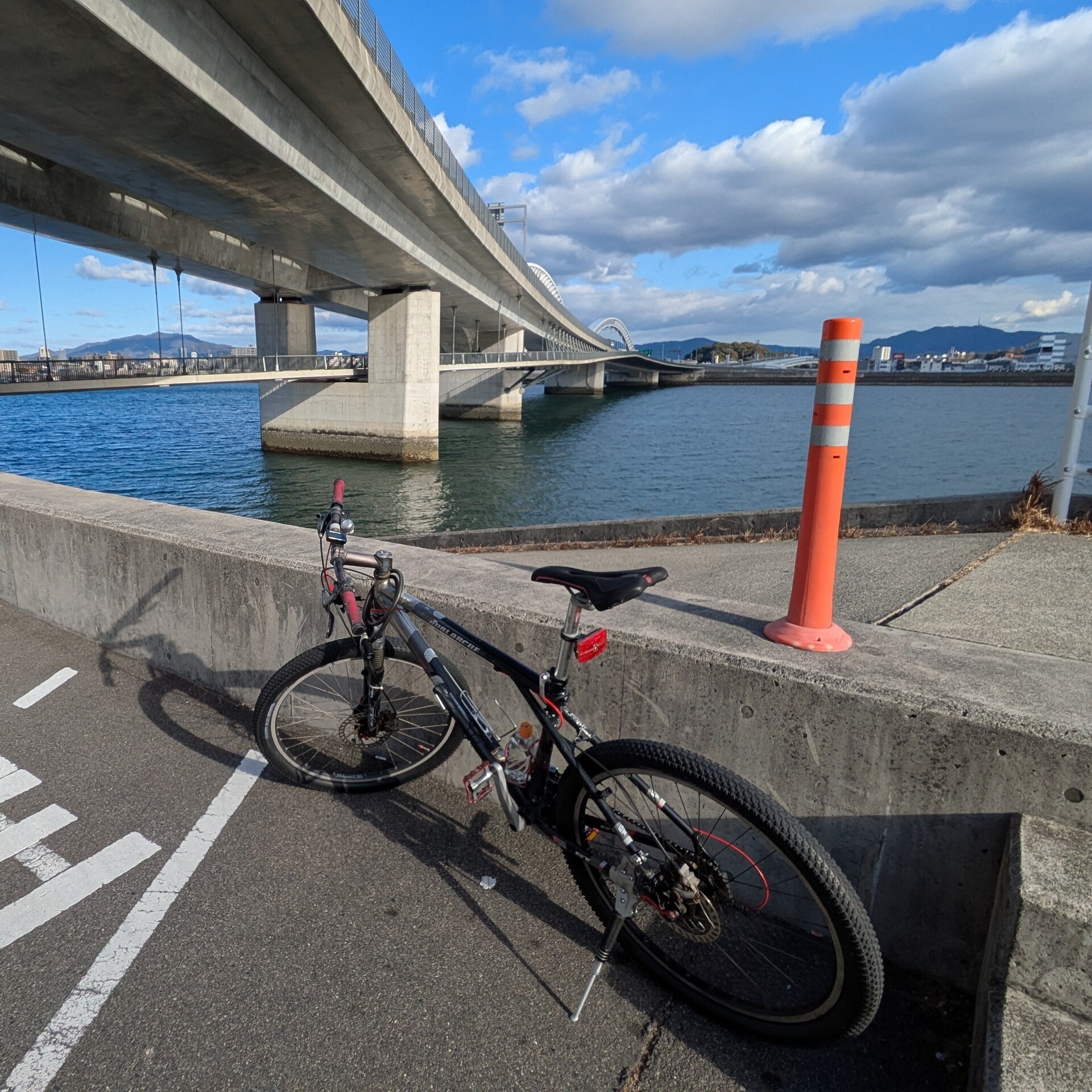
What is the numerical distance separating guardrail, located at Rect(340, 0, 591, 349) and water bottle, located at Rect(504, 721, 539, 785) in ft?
58.7

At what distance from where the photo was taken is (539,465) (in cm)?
3406

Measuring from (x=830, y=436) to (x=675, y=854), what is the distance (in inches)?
60.8

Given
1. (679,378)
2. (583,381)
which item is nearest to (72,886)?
(583,381)

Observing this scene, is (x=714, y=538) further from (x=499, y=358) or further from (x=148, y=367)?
(x=499, y=358)

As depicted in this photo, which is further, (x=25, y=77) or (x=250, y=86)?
(x=250, y=86)

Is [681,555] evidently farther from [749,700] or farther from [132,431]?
[132,431]

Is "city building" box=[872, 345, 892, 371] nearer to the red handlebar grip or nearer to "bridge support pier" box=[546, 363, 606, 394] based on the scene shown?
"bridge support pier" box=[546, 363, 606, 394]

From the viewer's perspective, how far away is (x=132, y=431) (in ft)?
149

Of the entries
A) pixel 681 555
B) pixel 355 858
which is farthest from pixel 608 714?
pixel 681 555

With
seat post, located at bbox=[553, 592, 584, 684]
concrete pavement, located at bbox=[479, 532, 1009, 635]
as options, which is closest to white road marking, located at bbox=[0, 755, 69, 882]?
seat post, located at bbox=[553, 592, 584, 684]

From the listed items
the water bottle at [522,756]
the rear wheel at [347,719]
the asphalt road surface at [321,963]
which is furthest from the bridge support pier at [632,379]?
the water bottle at [522,756]

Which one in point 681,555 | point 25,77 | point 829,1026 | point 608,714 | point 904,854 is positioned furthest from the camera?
point 25,77

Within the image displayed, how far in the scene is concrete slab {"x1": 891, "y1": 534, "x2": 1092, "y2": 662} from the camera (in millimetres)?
3574

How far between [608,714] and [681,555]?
4678 millimetres
